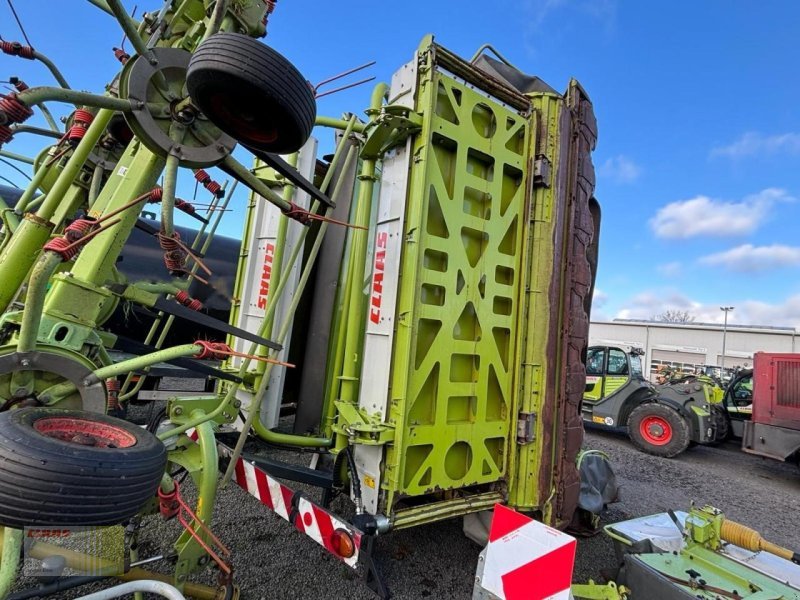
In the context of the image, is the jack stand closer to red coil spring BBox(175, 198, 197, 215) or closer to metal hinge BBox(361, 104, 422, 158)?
metal hinge BBox(361, 104, 422, 158)

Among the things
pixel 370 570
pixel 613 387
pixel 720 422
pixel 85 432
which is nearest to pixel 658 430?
pixel 613 387

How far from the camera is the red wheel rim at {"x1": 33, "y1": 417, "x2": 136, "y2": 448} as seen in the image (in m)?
1.52

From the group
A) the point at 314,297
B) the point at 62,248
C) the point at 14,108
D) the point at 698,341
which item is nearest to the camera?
the point at 14,108

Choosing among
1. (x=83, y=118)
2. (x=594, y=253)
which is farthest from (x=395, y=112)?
(x=594, y=253)

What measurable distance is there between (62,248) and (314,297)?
217 centimetres

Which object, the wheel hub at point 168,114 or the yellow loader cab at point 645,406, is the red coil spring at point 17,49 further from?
the yellow loader cab at point 645,406

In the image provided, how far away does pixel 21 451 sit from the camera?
4.14 feet

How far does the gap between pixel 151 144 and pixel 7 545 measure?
1623 millimetres

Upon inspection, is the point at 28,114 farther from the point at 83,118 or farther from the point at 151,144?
the point at 83,118

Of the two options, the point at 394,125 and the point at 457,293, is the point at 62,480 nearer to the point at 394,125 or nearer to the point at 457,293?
the point at 457,293

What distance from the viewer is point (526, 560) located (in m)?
1.78

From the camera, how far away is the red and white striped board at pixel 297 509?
6.76 ft

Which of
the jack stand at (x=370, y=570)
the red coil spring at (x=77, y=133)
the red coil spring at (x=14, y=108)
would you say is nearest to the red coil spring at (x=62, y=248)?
the red coil spring at (x=14, y=108)

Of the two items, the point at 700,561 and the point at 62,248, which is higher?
the point at 62,248
